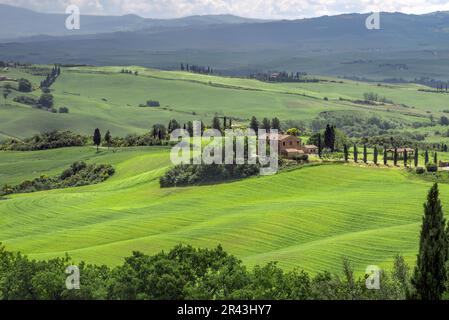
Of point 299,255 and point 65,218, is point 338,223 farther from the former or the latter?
point 65,218

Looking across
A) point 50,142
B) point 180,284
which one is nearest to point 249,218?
point 180,284

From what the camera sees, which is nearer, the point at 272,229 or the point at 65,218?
the point at 272,229

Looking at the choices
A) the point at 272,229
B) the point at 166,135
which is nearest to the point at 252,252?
the point at 272,229

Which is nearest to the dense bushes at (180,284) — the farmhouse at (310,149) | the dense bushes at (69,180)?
the farmhouse at (310,149)

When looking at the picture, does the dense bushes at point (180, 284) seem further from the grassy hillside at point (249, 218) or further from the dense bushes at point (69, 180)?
the dense bushes at point (69, 180)

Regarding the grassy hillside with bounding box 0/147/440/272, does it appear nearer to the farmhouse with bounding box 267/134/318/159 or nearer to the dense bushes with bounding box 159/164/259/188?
the dense bushes with bounding box 159/164/259/188

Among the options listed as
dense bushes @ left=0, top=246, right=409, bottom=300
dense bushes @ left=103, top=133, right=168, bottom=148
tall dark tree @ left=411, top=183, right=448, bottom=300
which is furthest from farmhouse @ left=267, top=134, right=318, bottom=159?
tall dark tree @ left=411, top=183, right=448, bottom=300

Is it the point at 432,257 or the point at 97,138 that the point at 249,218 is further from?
the point at 97,138
